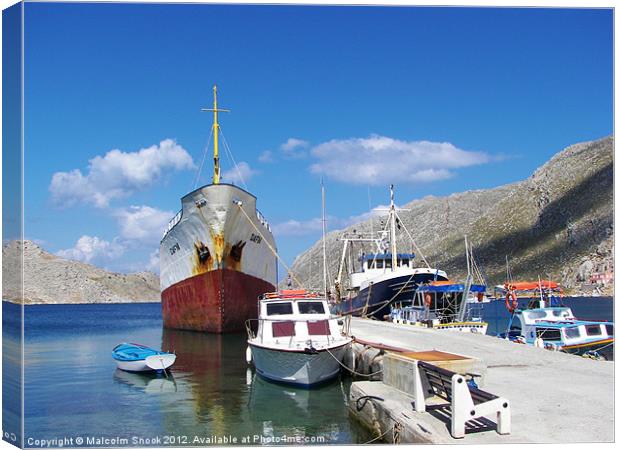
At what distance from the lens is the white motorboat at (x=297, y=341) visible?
2023 cm

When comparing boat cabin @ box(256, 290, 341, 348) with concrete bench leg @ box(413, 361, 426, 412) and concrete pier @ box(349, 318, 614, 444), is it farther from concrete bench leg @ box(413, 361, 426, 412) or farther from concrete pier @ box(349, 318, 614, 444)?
concrete bench leg @ box(413, 361, 426, 412)

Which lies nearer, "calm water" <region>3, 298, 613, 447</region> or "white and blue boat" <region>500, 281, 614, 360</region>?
"calm water" <region>3, 298, 613, 447</region>

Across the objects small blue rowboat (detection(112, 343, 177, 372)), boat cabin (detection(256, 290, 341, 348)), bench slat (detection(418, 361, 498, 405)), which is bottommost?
small blue rowboat (detection(112, 343, 177, 372))

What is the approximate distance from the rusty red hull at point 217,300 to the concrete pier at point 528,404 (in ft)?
70.3

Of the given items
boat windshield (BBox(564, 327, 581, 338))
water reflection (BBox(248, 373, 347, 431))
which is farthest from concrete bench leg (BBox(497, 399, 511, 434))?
boat windshield (BBox(564, 327, 581, 338))

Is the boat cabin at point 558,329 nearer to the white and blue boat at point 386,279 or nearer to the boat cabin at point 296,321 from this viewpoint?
the boat cabin at point 296,321

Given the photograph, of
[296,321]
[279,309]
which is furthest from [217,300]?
[296,321]

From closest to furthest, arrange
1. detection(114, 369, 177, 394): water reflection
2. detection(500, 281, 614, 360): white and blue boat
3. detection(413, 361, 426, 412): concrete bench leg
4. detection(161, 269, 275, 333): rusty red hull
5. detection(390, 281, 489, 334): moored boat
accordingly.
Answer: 1. detection(413, 361, 426, 412): concrete bench leg
2. detection(114, 369, 177, 394): water reflection
3. detection(500, 281, 614, 360): white and blue boat
4. detection(390, 281, 489, 334): moored boat
5. detection(161, 269, 275, 333): rusty red hull

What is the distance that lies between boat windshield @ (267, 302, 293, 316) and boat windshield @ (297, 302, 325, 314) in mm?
389

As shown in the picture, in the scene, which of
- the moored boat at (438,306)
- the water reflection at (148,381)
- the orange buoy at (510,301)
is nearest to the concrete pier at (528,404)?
the water reflection at (148,381)

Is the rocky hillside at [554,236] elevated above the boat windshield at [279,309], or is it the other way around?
the rocky hillside at [554,236]

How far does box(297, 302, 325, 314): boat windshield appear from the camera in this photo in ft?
77.3

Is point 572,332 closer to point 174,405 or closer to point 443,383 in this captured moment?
point 174,405

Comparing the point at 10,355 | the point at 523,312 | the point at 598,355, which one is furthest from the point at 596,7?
the point at 523,312
